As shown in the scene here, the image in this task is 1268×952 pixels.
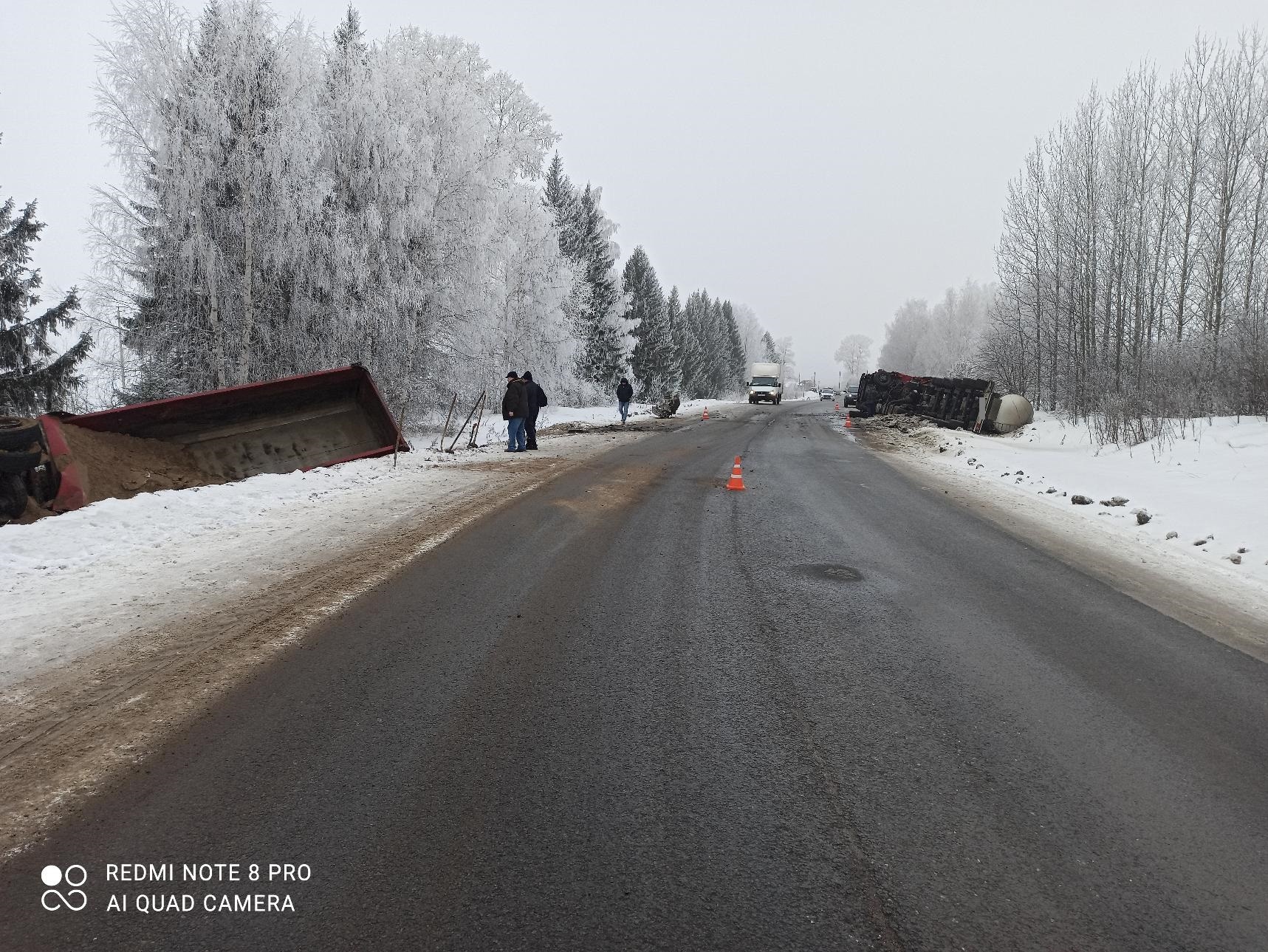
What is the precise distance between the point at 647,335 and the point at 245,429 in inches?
1648

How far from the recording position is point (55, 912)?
6.70 ft

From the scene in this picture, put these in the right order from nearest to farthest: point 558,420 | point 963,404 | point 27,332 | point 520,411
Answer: point 520,411, point 27,332, point 963,404, point 558,420

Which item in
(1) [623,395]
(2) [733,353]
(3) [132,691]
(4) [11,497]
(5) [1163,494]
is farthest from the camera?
Result: (2) [733,353]

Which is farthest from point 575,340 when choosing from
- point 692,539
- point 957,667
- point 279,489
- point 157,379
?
point 957,667

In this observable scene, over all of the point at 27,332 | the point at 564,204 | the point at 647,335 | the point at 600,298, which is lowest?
the point at 27,332

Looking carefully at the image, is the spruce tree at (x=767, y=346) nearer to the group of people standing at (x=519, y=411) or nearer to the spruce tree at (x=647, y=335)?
the spruce tree at (x=647, y=335)

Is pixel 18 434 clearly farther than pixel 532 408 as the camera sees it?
No

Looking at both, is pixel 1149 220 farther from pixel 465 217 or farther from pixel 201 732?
pixel 201 732

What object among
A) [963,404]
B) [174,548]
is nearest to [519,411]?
[174,548]

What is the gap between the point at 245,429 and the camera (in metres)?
10.6

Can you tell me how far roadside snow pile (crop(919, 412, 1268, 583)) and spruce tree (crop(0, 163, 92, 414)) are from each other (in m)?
24.4

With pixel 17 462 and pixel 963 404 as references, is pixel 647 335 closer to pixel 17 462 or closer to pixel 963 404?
pixel 963 404

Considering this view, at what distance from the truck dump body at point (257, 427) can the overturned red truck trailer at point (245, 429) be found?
0.01 metres

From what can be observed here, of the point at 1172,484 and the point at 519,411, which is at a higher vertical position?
the point at 519,411
